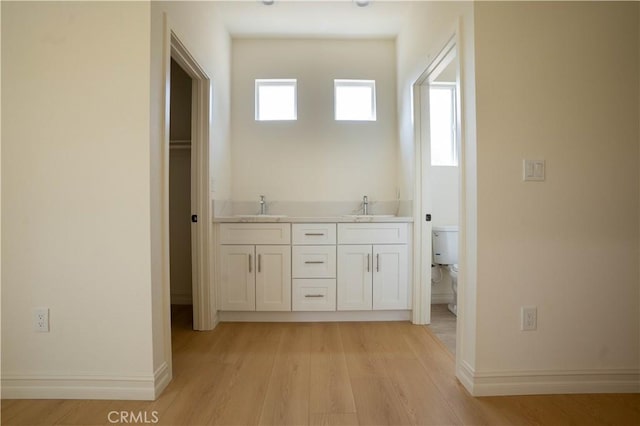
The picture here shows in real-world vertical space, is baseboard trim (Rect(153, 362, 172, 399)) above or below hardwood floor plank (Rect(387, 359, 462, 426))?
above

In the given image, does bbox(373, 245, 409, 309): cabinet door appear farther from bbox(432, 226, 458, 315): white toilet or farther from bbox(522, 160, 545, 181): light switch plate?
bbox(522, 160, 545, 181): light switch plate

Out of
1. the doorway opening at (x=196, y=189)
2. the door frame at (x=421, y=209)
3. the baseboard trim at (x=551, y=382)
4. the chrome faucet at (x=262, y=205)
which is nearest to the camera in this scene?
the baseboard trim at (x=551, y=382)

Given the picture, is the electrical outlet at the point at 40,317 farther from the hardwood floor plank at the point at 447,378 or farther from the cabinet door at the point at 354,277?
the hardwood floor plank at the point at 447,378

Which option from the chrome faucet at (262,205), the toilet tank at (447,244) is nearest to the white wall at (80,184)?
the chrome faucet at (262,205)

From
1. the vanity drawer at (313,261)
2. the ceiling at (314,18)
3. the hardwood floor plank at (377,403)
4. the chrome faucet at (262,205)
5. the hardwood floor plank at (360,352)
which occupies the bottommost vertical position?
the hardwood floor plank at (360,352)

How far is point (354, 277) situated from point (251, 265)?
878 mm

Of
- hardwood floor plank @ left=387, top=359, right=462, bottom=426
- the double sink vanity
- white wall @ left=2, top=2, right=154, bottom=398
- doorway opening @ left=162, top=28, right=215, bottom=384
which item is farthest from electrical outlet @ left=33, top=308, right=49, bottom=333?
hardwood floor plank @ left=387, top=359, right=462, bottom=426

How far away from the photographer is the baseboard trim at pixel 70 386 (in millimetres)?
1545

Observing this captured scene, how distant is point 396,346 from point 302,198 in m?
1.65

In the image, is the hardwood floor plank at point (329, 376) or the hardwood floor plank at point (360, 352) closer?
the hardwood floor plank at point (329, 376)

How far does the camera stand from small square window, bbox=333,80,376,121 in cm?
328

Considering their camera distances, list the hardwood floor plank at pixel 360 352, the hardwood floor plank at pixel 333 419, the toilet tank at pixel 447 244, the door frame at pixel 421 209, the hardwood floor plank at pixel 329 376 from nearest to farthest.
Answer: the hardwood floor plank at pixel 333 419 → the hardwood floor plank at pixel 329 376 → the hardwood floor plank at pixel 360 352 → the door frame at pixel 421 209 → the toilet tank at pixel 447 244

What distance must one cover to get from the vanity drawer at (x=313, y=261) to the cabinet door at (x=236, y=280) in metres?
0.37

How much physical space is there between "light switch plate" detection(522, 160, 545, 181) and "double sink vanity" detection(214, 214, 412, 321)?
111 centimetres
